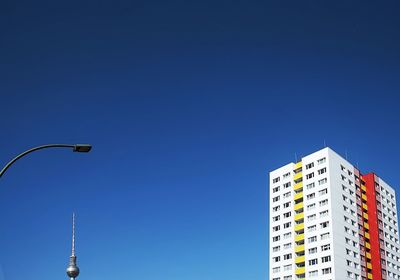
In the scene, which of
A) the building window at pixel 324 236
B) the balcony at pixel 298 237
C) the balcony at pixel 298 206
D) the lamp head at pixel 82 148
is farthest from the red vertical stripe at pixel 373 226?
the lamp head at pixel 82 148

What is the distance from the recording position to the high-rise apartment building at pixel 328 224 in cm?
9444

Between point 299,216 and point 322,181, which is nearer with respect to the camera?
point 322,181

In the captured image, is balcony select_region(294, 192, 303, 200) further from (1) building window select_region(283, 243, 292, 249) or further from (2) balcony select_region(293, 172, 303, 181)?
(1) building window select_region(283, 243, 292, 249)

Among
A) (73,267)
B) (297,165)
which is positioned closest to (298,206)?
(297,165)

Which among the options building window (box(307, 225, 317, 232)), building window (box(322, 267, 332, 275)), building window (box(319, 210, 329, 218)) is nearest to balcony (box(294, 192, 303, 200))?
building window (box(319, 210, 329, 218))

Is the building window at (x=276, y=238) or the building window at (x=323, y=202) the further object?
the building window at (x=276, y=238)

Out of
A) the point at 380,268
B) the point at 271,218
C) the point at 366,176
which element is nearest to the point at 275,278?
the point at 271,218

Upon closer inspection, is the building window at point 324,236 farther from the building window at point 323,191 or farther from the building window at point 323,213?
the building window at point 323,191

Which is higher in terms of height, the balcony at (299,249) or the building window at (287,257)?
the balcony at (299,249)

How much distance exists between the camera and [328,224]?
95.1 metres

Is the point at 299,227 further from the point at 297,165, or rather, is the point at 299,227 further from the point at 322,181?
the point at 297,165

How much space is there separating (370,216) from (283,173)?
62.8 feet

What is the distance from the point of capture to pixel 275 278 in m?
101

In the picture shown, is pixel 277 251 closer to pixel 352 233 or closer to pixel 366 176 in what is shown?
pixel 352 233
